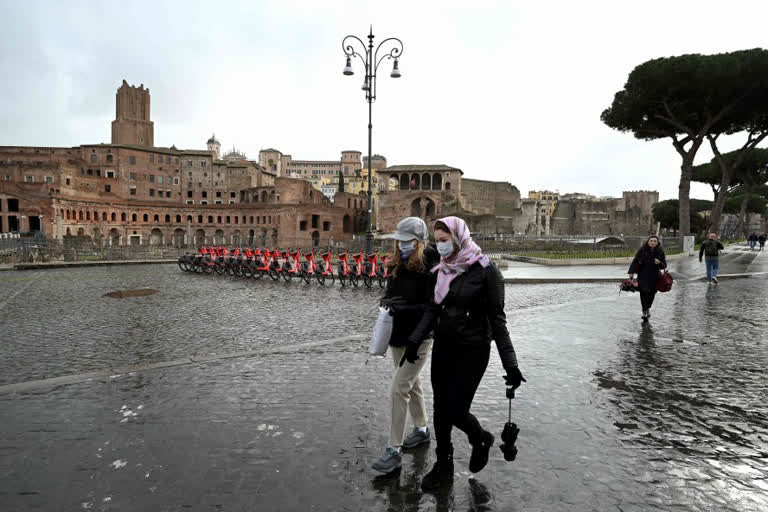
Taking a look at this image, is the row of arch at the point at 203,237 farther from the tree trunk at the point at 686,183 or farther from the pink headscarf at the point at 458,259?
the pink headscarf at the point at 458,259

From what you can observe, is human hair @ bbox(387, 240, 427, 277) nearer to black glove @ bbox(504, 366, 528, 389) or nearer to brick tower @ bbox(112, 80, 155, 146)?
black glove @ bbox(504, 366, 528, 389)

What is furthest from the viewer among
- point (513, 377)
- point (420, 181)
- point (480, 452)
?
point (420, 181)

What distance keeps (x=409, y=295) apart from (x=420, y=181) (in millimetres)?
71409

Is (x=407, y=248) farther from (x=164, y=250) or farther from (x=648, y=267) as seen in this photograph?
(x=164, y=250)

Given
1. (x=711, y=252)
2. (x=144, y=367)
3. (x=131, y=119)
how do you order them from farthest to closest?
(x=131, y=119), (x=711, y=252), (x=144, y=367)

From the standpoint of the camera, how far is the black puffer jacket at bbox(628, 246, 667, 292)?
26.9ft

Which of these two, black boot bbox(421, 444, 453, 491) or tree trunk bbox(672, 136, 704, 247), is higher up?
tree trunk bbox(672, 136, 704, 247)

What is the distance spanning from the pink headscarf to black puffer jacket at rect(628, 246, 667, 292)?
636 centimetres

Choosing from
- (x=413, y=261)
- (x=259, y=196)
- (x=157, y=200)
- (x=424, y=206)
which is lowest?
(x=413, y=261)

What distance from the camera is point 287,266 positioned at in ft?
52.7

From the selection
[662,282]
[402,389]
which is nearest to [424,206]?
[662,282]

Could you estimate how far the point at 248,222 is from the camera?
6862 centimetres

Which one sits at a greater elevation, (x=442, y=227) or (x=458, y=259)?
(x=442, y=227)

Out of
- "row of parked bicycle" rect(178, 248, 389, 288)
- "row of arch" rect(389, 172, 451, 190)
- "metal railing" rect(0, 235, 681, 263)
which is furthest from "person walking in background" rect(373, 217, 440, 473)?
"row of arch" rect(389, 172, 451, 190)
